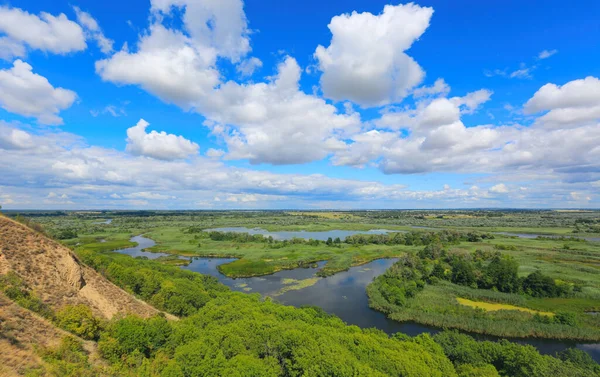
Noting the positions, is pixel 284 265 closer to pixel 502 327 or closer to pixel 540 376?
pixel 502 327

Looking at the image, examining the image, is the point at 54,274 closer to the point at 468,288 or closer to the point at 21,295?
the point at 21,295

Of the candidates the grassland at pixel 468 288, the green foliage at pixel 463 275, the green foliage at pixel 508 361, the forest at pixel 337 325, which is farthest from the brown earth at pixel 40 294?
the green foliage at pixel 463 275

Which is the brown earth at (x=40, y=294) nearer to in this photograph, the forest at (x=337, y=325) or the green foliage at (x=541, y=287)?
the forest at (x=337, y=325)

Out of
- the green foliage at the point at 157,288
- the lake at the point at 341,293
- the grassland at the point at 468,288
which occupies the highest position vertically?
the green foliage at the point at 157,288

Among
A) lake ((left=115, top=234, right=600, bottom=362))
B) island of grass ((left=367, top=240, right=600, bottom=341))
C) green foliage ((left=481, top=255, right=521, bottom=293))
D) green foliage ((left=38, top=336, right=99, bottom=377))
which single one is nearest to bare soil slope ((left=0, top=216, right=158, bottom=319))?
green foliage ((left=38, top=336, right=99, bottom=377))

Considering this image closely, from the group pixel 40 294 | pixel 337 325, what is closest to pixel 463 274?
pixel 337 325

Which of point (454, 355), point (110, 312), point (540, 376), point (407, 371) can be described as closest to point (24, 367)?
point (110, 312)
